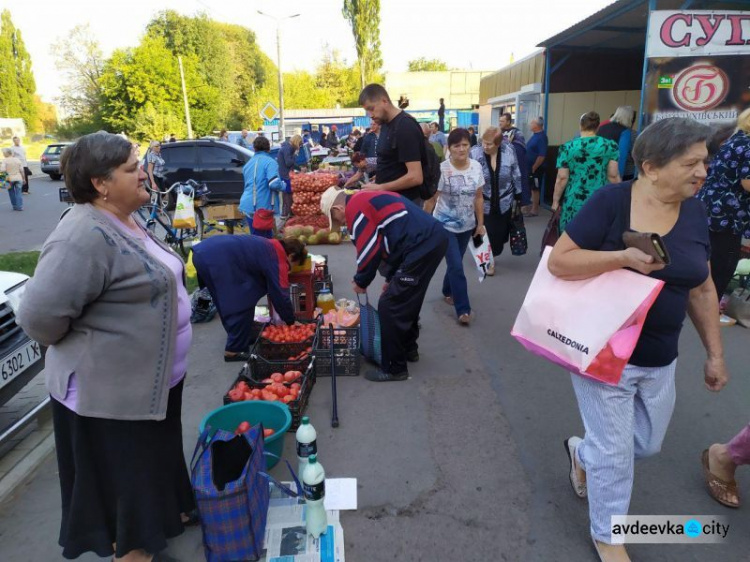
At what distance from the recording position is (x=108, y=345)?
1.96m

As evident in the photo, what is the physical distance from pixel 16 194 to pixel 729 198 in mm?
16538

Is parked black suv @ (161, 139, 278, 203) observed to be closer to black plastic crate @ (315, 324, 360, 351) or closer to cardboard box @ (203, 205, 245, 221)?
cardboard box @ (203, 205, 245, 221)

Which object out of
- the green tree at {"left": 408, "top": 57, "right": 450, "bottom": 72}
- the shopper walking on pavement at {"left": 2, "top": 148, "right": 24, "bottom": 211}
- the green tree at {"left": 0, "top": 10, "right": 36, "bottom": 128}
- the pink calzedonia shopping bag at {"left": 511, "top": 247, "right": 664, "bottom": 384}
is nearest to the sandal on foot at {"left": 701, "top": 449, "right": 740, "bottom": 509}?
the pink calzedonia shopping bag at {"left": 511, "top": 247, "right": 664, "bottom": 384}

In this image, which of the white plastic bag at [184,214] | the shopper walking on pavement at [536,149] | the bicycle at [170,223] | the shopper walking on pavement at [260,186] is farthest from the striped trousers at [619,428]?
the shopper walking on pavement at [536,149]

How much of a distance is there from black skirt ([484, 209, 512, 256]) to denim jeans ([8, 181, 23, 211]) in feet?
45.3

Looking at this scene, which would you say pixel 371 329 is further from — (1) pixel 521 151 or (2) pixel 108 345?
(1) pixel 521 151

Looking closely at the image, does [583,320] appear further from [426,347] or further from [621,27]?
[621,27]

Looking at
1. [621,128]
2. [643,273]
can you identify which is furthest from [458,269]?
[621,128]

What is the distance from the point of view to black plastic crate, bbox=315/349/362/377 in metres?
4.48

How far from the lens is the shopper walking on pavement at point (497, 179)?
21.1ft

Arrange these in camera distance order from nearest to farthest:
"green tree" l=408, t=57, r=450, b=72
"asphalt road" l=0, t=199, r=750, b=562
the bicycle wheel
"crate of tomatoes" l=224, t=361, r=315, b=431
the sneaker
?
"asphalt road" l=0, t=199, r=750, b=562 < "crate of tomatoes" l=224, t=361, r=315, b=431 < the sneaker < the bicycle wheel < "green tree" l=408, t=57, r=450, b=72

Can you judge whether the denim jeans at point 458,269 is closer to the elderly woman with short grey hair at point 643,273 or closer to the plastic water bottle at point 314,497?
the elderly woman with short grey hair at point 643,273

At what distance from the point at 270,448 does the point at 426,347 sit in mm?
2232

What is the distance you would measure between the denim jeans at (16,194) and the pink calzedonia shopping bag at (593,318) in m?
16.3
